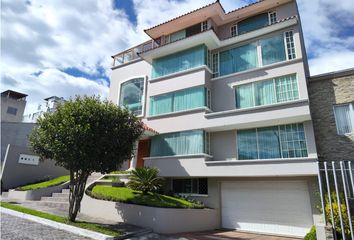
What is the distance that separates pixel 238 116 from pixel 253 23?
808 cm

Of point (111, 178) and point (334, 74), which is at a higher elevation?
point (334, 74)

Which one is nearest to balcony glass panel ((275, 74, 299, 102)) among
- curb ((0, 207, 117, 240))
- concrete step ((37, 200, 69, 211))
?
curb ((0, 207, 117, 240))

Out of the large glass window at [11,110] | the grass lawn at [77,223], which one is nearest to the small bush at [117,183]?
the grass lawn at [77,223]

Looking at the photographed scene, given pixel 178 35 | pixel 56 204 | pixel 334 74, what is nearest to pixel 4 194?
pixel 56 204

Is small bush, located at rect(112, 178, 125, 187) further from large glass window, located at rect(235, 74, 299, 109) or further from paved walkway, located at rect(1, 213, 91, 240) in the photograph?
large glass window, located at rect(235, 74, 299, 109)

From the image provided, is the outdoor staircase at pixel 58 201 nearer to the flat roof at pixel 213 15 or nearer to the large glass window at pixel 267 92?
the large glass window at pixel 267 92

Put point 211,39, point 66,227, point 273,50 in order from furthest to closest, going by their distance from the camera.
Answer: point 211,39
point 273,50
point 66,227

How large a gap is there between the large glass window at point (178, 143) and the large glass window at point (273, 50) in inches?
262

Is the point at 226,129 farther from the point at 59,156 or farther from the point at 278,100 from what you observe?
the point at 59,156

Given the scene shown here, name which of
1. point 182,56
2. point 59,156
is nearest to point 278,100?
point 182,56

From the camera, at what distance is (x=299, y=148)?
48.4 ft

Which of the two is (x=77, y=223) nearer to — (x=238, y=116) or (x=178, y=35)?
(x=238, y=116)

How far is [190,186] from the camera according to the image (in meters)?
18.2

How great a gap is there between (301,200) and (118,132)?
424 inches
